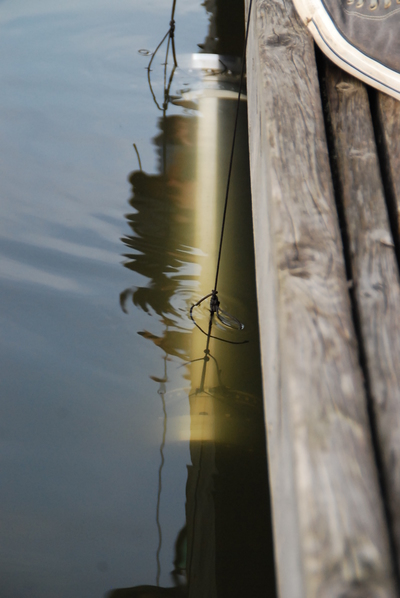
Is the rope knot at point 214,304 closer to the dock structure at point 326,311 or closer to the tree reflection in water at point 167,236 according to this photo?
the tree reflection in water at point 167,236

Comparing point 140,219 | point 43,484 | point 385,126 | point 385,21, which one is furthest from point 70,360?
point 385,21

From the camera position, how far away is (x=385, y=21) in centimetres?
101

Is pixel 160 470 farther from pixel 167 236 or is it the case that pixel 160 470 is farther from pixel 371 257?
pixel 167 236

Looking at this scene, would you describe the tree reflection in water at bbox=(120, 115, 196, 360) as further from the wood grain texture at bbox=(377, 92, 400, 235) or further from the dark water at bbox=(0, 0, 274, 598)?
the wood grain texture at bbox=(377, 92, 400, 235)

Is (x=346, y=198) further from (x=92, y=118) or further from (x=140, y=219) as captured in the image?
(x=92, y=118)

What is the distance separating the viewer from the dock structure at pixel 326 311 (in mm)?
471

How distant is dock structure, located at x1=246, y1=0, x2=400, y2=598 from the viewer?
0.47m

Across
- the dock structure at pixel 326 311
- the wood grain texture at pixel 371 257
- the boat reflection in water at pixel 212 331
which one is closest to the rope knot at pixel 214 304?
the boat reflection in water at pixel 212 331

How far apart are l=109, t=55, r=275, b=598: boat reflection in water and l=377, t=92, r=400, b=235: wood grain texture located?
0.56m

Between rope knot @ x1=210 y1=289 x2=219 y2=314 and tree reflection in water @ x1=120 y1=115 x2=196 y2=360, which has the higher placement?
tree reflection in water @ x1=120 y1=115 x2=196 y2=360

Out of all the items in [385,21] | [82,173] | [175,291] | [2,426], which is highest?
[82,173]

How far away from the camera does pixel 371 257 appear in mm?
768

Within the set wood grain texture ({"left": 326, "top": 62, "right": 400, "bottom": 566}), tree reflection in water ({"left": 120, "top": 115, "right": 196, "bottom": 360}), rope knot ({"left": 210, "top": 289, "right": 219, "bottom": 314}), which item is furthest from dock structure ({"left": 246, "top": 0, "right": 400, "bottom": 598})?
tree reflection in water ({"left": 120, "top": 115, "right": 196, "bottom": 360})

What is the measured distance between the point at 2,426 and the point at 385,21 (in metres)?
1.12
